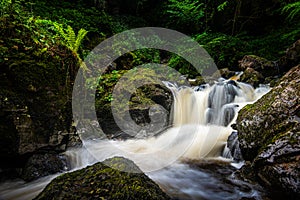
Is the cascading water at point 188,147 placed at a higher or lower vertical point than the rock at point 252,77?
lower

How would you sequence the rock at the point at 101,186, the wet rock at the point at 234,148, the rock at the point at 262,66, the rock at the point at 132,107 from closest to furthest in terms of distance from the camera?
1. the rock at the point at 101,186
2. the wet rock at the point at 234,148
3. the rock at the point at 132,107
4. the rock at the point at 262,66

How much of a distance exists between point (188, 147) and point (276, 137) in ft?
7.09

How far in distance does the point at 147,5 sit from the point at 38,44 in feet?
37.6

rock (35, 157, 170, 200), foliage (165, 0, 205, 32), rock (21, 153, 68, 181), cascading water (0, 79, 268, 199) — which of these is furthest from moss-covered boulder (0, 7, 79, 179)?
foliage (165, 0, 205, 32)

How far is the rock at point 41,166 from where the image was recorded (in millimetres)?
3408

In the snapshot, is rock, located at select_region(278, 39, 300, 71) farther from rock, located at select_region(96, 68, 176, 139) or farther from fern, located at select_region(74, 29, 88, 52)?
fern, located at select_region(74, 29, 88, 52)

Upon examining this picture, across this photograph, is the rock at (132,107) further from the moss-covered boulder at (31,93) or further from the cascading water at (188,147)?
the moss-covered boulder at (31,93)

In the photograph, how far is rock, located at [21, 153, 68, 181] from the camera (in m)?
3.41

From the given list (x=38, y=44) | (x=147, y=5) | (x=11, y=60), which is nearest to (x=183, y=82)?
(x=38, y=44)

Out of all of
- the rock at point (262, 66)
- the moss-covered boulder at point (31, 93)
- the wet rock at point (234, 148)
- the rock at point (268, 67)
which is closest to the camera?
the moss-covered boulder at point (31, 93)

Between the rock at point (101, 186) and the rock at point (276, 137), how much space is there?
4.84 feet

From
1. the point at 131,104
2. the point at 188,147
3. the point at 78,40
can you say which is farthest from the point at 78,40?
the point at 188,147

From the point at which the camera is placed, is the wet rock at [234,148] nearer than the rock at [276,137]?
No

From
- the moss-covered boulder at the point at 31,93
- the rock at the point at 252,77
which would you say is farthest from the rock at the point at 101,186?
the rock at the point at 252,77
